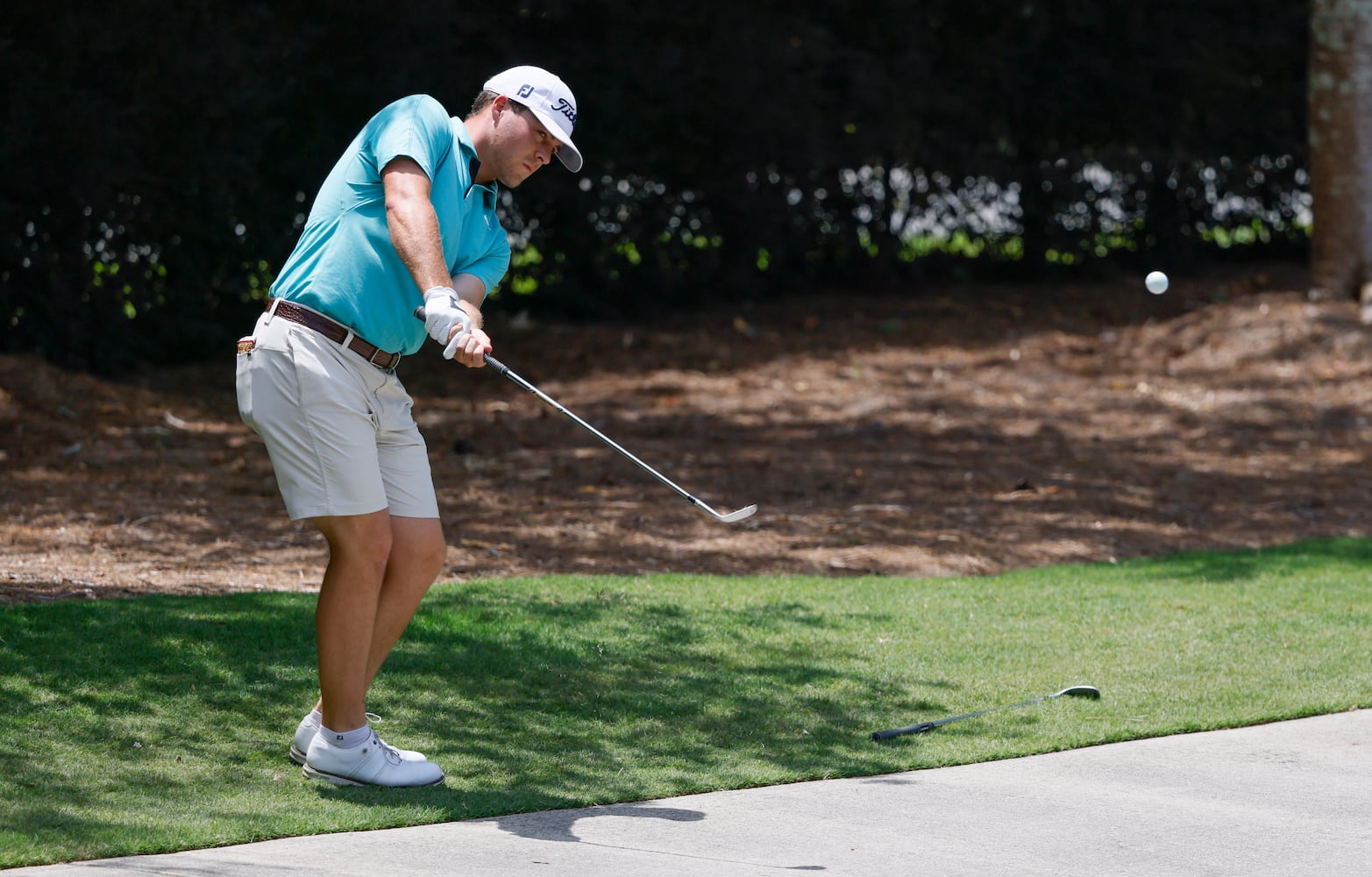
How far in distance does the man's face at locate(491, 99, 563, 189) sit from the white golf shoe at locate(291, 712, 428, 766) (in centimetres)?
152

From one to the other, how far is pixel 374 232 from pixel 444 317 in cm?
39

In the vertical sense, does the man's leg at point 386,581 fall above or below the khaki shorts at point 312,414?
below

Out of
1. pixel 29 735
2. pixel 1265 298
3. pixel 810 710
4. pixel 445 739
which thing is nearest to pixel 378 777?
pixel 445 739

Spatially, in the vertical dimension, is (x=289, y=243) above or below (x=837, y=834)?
above

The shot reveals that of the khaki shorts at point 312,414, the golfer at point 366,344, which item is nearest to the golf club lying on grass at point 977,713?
the golfer at point 366,344

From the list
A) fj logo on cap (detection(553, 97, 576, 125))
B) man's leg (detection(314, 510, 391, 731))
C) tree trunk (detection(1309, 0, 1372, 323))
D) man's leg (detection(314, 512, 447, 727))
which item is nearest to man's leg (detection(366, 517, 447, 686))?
man's leg (detection(314, 512, 447, 727))

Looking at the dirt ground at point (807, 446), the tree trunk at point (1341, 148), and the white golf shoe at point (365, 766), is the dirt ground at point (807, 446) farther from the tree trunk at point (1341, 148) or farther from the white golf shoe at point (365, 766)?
the white golf shoe at point (365, 766)

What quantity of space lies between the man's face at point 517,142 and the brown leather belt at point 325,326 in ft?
1.84

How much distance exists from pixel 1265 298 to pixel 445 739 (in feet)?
32.5

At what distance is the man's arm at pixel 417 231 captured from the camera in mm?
3914

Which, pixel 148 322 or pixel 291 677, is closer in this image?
pixel 291 677

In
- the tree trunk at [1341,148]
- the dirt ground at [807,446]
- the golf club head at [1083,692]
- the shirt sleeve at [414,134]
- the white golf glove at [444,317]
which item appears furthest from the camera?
the tree trunk at [1341,148]

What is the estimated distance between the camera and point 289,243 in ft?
37.7

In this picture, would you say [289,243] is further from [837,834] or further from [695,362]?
[837,834]
